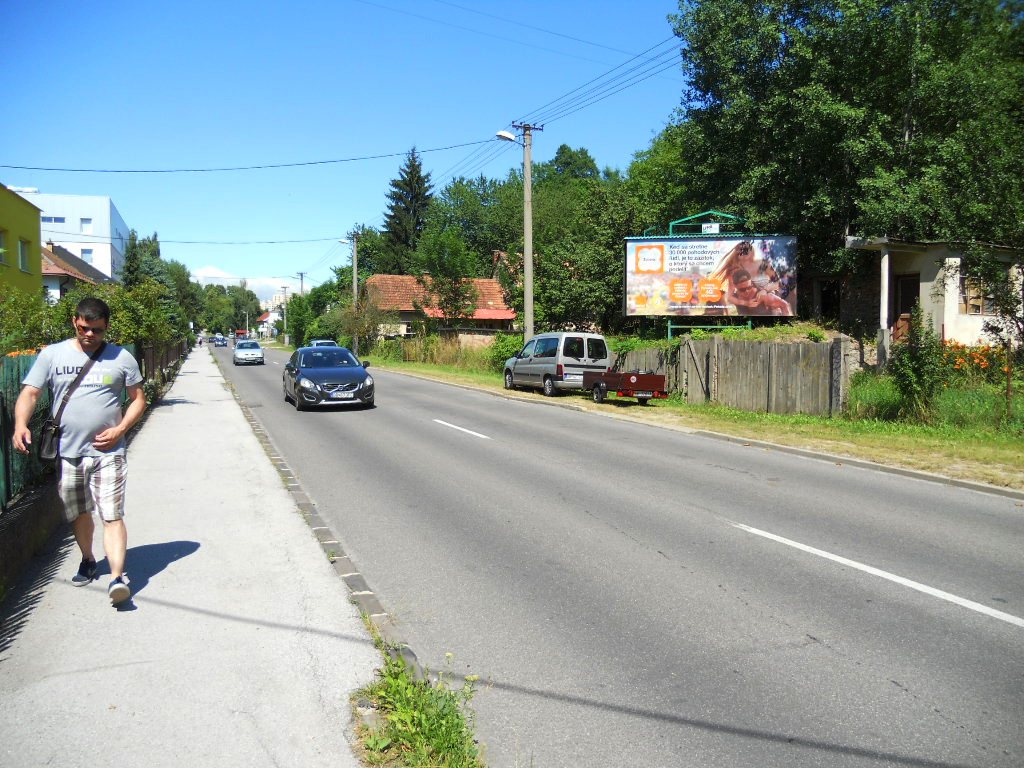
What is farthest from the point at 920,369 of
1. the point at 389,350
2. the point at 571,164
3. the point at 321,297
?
the point at 571,164

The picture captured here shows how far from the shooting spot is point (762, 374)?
1803 centimetres

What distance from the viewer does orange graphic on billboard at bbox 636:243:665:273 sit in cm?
2433

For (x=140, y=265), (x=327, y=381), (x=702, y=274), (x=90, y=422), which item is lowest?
(x=327, y=381)

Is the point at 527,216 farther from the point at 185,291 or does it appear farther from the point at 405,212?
the point at 185,291

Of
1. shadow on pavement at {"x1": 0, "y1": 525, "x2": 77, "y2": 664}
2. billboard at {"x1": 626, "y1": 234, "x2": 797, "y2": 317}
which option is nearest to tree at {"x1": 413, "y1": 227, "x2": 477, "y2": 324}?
billboard at {"x1": 626, "y1": 234, "x2": 797, "y2": 317}

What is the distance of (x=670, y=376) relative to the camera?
21.3 m

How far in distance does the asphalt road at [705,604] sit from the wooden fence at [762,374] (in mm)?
5910

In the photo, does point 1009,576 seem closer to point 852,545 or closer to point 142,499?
point 852,545

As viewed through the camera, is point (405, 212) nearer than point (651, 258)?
No

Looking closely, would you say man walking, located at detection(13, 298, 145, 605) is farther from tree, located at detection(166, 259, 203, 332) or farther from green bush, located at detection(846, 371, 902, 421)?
tree, located at detection(166, 259, 203, 332)

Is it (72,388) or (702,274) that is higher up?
(702,274)

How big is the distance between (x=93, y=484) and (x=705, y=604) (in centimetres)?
414

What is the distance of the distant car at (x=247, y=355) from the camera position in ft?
157

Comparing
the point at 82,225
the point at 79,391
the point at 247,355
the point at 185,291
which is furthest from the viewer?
the point at 185,291
